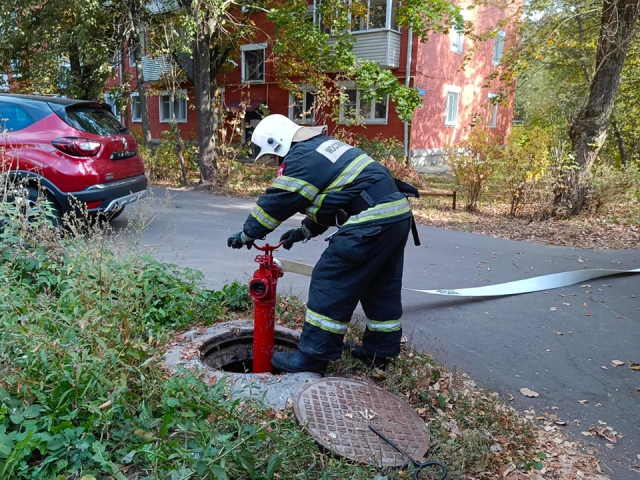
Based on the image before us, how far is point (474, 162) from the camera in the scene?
9914 mm

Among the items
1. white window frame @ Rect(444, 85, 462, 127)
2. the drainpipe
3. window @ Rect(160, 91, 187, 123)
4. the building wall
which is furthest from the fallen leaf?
window @ Rect(160, 91, 187, 123)

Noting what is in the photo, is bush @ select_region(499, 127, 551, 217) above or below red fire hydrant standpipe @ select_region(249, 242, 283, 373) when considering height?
above

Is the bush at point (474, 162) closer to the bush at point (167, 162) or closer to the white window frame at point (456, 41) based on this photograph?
the bush at point (167, 162)

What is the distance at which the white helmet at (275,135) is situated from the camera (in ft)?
10.8

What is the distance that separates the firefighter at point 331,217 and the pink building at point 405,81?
1202 centimetres

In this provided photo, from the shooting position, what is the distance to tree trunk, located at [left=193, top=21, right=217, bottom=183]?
12727 millimetres

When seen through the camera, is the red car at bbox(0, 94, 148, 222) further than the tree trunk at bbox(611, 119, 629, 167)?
No

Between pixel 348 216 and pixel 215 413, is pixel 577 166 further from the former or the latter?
pixel 215 413

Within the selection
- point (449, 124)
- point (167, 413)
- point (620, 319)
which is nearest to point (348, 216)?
point (167, 413)

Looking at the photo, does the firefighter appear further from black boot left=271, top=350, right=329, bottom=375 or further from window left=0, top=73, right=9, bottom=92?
window left=0, top=73, right=9, bottom=92

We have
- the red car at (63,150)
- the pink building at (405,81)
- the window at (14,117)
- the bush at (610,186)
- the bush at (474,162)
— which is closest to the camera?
the red car at (63,150)

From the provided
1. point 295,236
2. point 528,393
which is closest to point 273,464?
point 295,236

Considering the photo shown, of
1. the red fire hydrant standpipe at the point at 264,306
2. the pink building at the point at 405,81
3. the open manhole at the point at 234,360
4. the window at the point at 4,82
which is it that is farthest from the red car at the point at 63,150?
the window at the point at 4,82

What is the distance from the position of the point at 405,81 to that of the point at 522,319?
1453 centimetres
